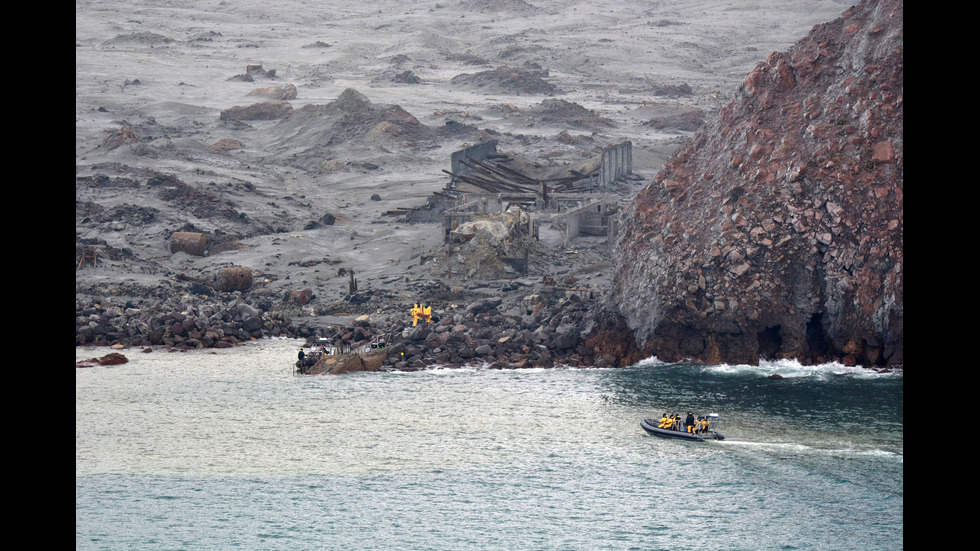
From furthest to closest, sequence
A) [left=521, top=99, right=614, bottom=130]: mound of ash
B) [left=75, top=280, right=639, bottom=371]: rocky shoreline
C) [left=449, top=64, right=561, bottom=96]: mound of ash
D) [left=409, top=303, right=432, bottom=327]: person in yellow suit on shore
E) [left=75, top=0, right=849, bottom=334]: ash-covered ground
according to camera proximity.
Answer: [left=449, top=64, right=561, bottom=96]: mound of ash < [left=521, top=99, right=614, bottom=130]: mound of ash < [left=75, top=0, right=849, bottom=334]: ash-covered ground < [left=409, top=303, right=432, bottom=327]: person in yellow suit on shore < [left=75, top=280, right=639, bottom=371]: rocky shoreline

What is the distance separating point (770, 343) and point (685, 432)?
482 inches

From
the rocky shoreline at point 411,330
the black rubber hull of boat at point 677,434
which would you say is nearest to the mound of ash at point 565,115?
the rocky shoreline at point 411,330

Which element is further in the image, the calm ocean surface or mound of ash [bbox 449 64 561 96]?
mound of ash [bbox 449 64 561 96]

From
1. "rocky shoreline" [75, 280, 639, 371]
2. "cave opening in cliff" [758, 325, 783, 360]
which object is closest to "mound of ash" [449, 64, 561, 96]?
"rocky shoreline" [75, 280, 639, 371]

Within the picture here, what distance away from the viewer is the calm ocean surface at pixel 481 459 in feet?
111

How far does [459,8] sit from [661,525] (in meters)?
164

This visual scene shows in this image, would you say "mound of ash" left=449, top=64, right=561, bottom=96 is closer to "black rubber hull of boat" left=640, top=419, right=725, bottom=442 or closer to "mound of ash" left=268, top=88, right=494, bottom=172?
"mound of ash" left=268, top=88, right=494, bottom=172

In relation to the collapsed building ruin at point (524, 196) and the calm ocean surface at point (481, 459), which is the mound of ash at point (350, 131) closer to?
the collapsed building ruin at point (524, 196)

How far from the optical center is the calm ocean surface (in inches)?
1329

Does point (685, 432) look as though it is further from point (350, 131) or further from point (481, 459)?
point (350, 131)

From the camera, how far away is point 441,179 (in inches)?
3659

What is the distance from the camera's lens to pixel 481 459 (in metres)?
40.2

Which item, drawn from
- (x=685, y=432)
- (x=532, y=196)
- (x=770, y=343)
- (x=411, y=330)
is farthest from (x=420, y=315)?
(x=532, y=196)

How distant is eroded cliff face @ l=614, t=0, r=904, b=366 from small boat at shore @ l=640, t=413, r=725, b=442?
398 inches
